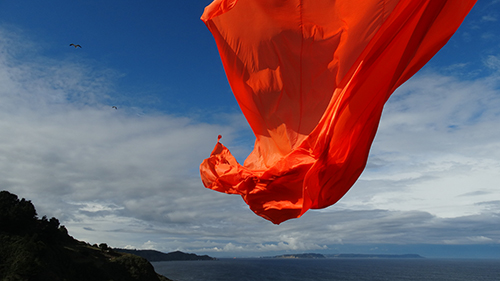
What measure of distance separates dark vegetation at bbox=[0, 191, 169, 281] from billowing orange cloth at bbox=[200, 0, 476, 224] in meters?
23.7

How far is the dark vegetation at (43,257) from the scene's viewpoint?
23.4 m

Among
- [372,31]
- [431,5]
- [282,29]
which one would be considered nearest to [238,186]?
[282,29]

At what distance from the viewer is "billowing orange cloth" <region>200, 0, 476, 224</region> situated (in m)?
4.13

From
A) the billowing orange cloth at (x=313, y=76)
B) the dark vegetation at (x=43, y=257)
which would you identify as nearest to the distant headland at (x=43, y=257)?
the dark vegetation at (x=43, y=257)

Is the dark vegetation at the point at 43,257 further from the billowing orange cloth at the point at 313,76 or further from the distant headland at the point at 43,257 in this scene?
the billowing orange cloth at the point at 313,76

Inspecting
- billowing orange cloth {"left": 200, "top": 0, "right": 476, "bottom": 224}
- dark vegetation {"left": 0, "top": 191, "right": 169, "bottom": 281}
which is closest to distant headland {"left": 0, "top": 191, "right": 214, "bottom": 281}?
dark vegetation {"left": 0, "top": 191, "right": 169, "bottom": 281}

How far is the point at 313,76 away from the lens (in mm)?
4949

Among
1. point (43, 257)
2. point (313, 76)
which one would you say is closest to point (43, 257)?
point (43, 257)

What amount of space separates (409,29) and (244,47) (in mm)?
2211

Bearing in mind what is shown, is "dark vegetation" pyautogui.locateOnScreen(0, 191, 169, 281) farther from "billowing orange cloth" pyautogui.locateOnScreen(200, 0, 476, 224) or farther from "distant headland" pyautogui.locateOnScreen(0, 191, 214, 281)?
"billowing orange cloth" pyautogui.locateOnScreen(200, 0, 476, 224)

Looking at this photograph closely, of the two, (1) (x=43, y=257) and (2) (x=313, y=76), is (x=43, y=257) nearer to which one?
(1) (x=43, y=257)

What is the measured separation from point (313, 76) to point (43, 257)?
27.7 metres

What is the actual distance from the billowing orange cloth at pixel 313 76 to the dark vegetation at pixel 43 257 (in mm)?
23703

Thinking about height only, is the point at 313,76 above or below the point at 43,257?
above
